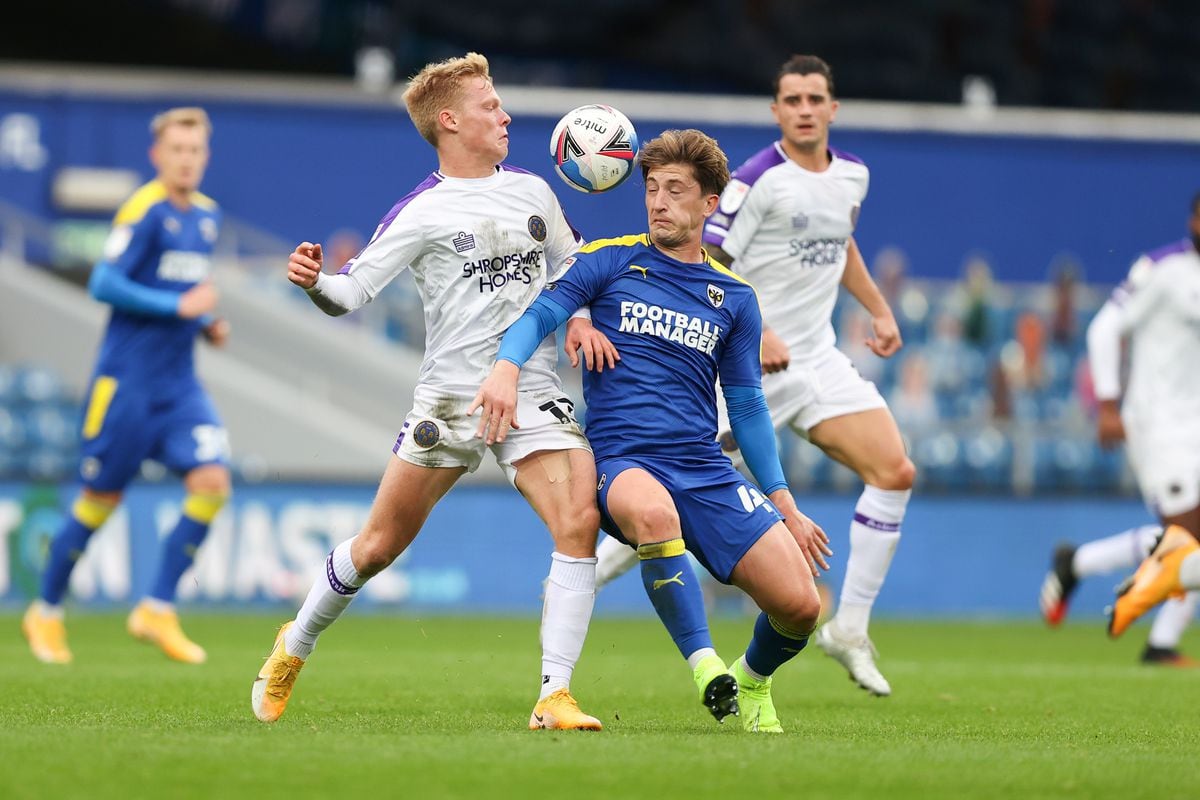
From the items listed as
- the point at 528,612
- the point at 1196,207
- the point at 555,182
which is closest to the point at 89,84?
the point at 555,182

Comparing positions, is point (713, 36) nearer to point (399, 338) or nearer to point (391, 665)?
point (399, 338)

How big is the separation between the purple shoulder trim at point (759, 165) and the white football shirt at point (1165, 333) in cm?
306

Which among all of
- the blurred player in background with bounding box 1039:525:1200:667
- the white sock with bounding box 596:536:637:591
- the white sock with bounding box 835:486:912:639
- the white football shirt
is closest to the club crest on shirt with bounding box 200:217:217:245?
the white sock with bounding box 596:536:637:591

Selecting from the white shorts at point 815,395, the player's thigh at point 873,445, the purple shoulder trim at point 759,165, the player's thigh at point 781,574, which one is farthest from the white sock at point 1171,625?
the player's thigh at point 781,574

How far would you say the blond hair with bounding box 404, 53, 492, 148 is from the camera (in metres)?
6.45

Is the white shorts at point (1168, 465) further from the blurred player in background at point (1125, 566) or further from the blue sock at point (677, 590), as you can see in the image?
the blue sock at point (677, 590)

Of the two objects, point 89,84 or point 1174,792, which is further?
point 89,84

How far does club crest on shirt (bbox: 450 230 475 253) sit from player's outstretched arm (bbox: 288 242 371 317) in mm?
358

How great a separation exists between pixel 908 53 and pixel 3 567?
15567 millimetres

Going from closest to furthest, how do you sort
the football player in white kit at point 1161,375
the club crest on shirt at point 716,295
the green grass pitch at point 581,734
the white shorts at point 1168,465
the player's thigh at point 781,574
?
the green grass pitch at point 581,734 → the player's thigh at point 781,574 → the club crest on shirt at point 716,295 → the white shorts at point 1168,465 → the football player in white kit at point 1161,375

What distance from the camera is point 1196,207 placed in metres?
10.1

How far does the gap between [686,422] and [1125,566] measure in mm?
5929

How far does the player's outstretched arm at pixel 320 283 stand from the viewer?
585 cm

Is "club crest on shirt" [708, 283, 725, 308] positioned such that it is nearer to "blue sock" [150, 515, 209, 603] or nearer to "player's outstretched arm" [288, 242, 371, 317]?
"player's outstretched arm" [288, 242, 371, 317]
